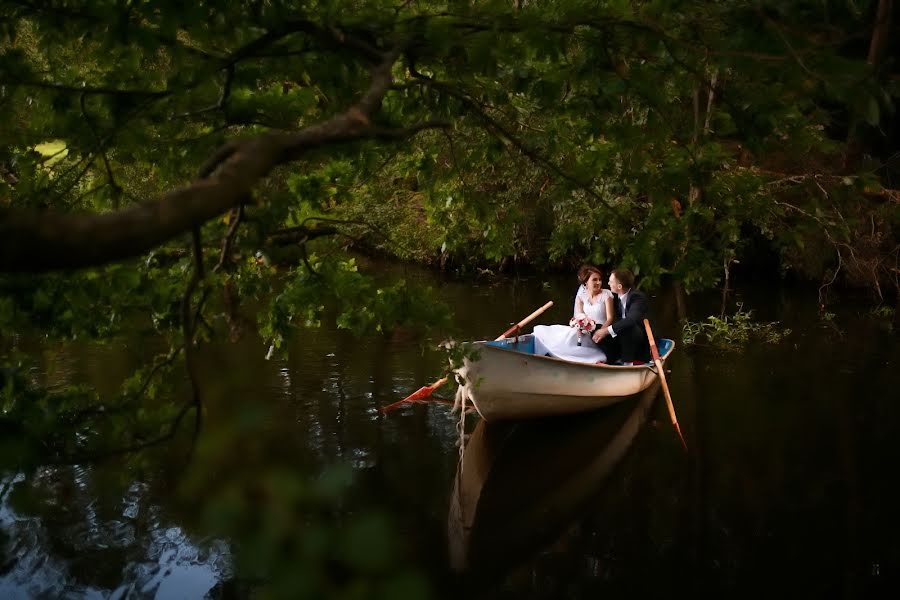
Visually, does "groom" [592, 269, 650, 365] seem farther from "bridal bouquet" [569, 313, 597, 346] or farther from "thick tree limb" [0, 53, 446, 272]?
"thick tree limb" [0, 53, 446, 272]

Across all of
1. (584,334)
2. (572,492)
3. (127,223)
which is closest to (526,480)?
(572,492)

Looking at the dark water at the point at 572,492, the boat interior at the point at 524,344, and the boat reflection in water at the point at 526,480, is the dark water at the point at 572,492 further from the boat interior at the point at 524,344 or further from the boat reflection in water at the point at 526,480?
the boat interior at the point at 524,344

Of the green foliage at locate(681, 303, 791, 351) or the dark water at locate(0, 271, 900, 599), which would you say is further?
the green foliage at locate(681, 303, 791, 351)

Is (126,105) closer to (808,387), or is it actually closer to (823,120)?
(823,120)

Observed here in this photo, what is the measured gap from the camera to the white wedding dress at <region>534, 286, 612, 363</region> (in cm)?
844

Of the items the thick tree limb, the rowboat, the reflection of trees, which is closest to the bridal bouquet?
the rowboat

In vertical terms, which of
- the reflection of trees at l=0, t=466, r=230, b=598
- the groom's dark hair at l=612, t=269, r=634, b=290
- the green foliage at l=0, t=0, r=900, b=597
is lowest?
the reflection of trees at l=0, t=466, r=230, b=598

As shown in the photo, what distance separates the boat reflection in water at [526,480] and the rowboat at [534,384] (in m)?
0.28

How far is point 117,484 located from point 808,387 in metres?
8.74

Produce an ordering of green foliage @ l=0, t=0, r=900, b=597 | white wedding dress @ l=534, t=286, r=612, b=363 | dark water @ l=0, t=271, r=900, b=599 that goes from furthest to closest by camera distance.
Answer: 1. white wedding dress @ l=534, t=286, r=612, b=363
2. dark water @ l=0, t=271, r=900, b=599
3. green foliage @ l=0, t=0, r=900, b=597

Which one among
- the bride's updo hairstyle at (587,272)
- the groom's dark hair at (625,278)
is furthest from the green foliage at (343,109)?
the groom's dark hair at (625,278)

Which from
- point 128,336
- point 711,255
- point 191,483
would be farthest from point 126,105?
point 711,255

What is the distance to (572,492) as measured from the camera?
6.76m

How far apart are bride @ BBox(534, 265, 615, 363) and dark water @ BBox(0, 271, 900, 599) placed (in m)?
0.80
